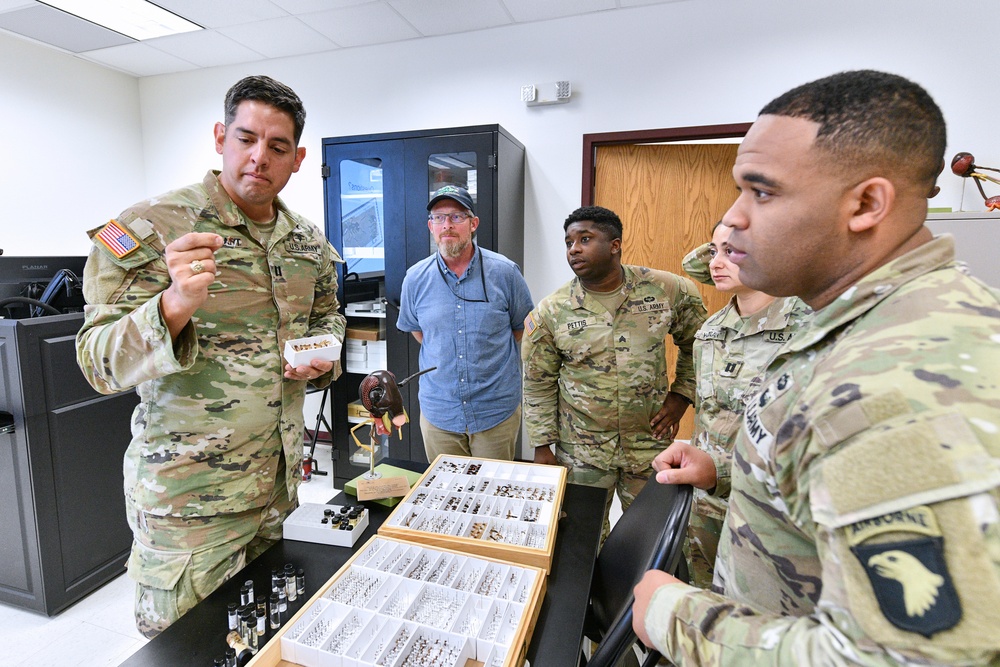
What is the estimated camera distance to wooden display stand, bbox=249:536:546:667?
779mm

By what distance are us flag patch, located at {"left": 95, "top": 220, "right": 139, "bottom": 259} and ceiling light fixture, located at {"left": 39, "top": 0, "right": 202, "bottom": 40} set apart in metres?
2.74

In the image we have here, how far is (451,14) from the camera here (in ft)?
9.77

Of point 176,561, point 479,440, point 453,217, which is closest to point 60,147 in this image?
point 453,217

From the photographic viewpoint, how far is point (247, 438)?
1.25m

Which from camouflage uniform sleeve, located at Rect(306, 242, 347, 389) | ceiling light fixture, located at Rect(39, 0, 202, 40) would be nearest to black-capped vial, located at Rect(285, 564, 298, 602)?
camouflage uniform sleeve, located at Rect(306, 242, 347, 389)

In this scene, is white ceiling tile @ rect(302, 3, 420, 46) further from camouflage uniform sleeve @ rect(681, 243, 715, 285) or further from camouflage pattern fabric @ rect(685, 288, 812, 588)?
camouflage pattern fabric @ rect(685, 288, 812, 588)

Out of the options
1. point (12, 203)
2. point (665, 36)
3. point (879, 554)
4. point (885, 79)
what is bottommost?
point (879, 554)

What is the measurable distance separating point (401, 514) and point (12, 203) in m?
4.09

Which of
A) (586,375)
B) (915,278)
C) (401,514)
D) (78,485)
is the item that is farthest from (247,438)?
(78,485)

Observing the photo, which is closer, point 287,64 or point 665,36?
point 665,36

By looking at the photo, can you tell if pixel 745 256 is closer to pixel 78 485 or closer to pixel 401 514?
pixel 401 514

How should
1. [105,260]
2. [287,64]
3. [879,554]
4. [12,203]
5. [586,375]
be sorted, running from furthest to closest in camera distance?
[287,64] < [12,203] < [586,375] < [105,260] < [879,554]

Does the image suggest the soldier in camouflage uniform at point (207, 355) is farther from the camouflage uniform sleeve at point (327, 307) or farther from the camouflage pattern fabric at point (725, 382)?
the camouflage pattern fabric at point (725, 382)

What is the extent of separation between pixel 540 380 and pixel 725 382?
0.75m
